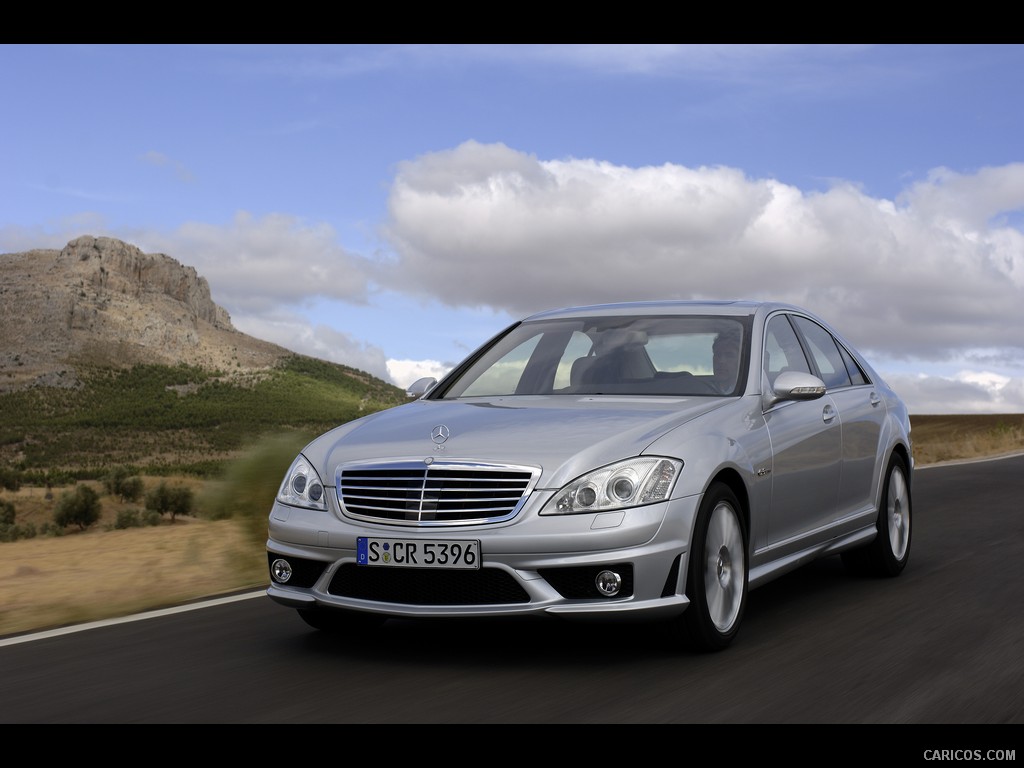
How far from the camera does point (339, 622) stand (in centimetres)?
626

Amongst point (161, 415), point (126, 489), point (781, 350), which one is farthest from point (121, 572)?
point (161, 415)

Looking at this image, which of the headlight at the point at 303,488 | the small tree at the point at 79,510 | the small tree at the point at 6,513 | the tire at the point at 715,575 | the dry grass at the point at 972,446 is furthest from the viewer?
the small tree at the point at 6,513

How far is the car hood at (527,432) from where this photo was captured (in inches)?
212

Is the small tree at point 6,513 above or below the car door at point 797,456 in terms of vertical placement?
below

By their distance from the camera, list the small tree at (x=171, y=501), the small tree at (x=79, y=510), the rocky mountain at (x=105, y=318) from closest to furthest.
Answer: the small tree at (x=171, y=501) → the small tree at (x=79, y=510) → the rocky mountain at (x=105, y=318)

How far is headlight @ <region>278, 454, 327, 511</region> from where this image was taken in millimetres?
5758

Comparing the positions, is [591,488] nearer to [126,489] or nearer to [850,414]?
[850,414]

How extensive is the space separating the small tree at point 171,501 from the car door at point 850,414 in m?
20.4

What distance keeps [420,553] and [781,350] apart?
9.16ft

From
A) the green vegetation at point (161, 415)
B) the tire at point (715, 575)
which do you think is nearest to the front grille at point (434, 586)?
the tire at point (715, 575)

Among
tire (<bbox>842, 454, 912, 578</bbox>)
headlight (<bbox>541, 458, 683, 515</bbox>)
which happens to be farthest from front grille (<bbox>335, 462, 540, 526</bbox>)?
tire (<bbox>842, 454, 912, 578</bbox>)

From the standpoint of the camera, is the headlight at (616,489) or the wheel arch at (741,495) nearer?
the headlight at (616,489)

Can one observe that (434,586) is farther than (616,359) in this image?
No

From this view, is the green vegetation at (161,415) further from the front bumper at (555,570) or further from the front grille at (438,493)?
the front bumper at (555,570)
